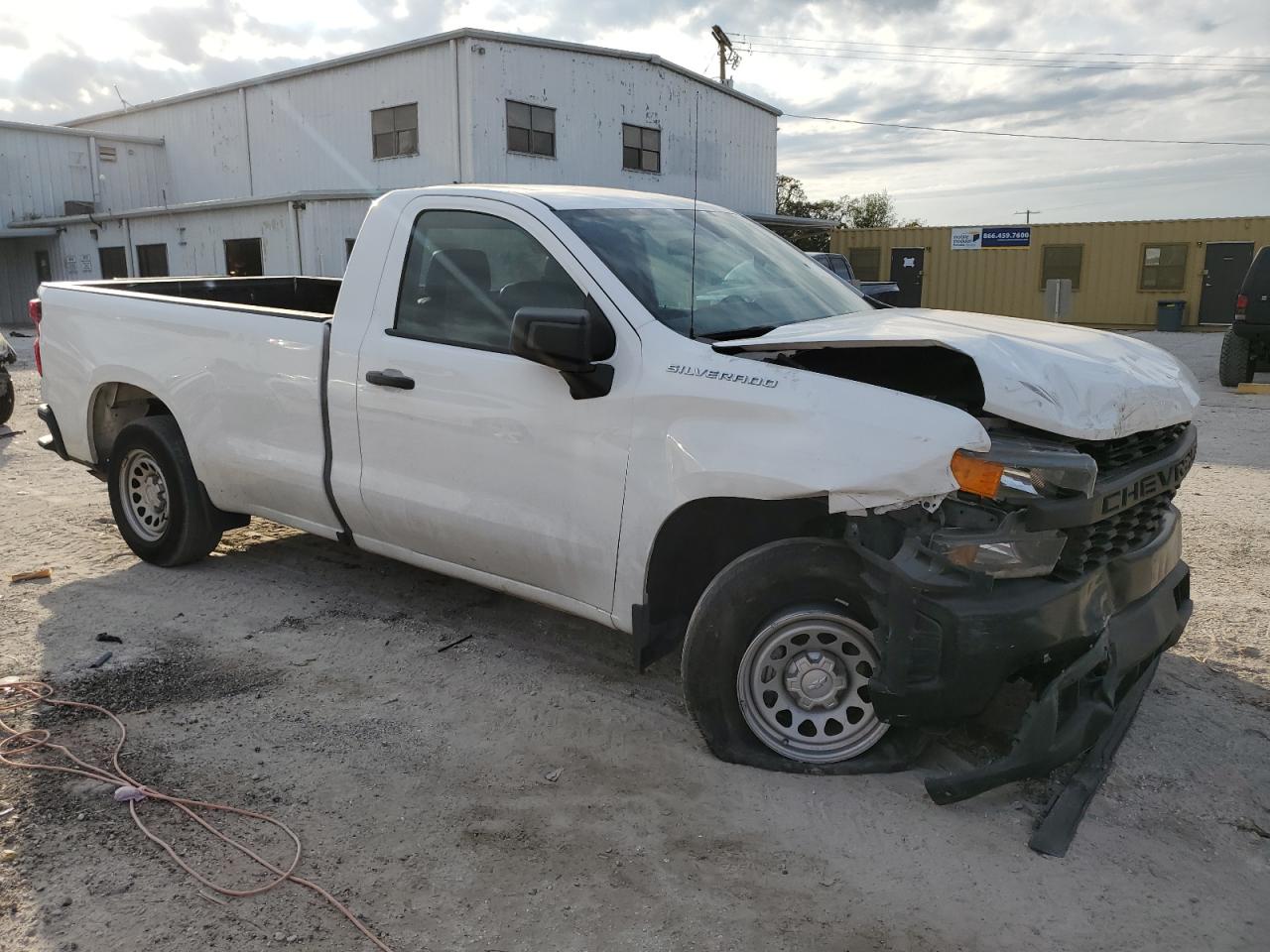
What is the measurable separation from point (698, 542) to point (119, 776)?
2.11 meters

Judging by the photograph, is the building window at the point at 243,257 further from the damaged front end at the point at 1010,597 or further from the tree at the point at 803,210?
the damaged front end at the point at 1010,597

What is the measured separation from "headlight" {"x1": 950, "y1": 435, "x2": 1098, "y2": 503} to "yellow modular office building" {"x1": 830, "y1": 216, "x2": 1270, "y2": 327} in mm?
28266

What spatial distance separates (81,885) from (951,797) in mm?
2498

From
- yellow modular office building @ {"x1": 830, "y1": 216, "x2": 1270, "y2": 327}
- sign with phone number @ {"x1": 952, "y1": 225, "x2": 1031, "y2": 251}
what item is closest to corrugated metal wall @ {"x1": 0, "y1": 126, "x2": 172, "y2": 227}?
yellow modular office building @ {"x1": 830, "y1": 216, "x2": 1270, "y2": 327}

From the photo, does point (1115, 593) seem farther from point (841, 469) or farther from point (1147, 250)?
point (1147, 250)

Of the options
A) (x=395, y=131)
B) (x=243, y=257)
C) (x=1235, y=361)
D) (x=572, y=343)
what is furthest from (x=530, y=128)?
(x=572, y=343)

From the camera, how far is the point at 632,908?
276 cm

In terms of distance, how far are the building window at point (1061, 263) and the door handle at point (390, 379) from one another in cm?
3002

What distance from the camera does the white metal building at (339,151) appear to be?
24.2 meters

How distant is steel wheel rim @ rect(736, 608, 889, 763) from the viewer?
3.28m

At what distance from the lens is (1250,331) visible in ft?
43.9

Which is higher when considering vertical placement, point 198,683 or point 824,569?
point 824,569

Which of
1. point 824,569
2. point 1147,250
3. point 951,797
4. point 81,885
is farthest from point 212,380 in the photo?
point 1147,250

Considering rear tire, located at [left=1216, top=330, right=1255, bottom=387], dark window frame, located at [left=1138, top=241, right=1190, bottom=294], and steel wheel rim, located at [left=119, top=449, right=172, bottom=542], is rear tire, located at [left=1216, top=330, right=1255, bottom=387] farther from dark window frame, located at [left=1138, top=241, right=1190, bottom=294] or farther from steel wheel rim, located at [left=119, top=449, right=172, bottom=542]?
dark window frame, located at [left=1138, top=241, right=1190, bottom=294]
